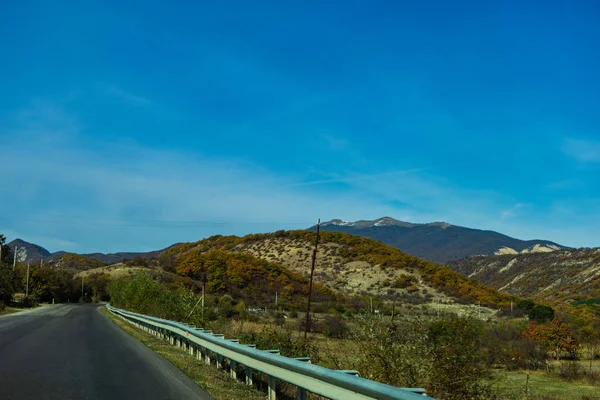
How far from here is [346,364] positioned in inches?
510

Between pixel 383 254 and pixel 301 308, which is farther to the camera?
pixel 383 254

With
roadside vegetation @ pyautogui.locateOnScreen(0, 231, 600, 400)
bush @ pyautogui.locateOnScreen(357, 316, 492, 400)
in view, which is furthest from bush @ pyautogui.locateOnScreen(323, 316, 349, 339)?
bush @ pyautogui.locateOnScreen(357, 316, 492, 400)

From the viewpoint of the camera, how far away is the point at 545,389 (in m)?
19.7

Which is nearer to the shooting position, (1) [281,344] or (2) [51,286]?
(1) [281,344]

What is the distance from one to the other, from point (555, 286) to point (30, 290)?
90.6 metres

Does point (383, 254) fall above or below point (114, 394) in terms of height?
above

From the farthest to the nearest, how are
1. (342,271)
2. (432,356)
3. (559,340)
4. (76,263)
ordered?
1. (76,263)
2. (342,271)
3. (559,340)
4. (432,356)

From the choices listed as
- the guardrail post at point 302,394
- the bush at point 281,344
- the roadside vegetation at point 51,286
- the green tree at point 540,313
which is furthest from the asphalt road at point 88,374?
the roadside vegetation at point 51,286

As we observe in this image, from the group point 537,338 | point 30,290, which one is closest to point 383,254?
point 30,290

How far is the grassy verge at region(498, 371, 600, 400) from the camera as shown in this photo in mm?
16875

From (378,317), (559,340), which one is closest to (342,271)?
(559,340)

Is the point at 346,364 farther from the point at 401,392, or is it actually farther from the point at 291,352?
the point at 401,392

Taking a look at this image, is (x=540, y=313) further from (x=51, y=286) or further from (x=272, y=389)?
(x=51, y=286)

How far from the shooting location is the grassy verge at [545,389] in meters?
16.9
